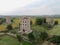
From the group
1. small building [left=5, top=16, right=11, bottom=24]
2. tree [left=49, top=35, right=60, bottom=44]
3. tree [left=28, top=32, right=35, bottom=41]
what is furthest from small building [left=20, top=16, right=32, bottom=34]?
tree [left=49, top=35, right=60, bottom=44]

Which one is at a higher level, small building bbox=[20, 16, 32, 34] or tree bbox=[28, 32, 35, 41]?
small building bbox=[20, 16, 32, 34]

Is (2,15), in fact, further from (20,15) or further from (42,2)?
(42,2)

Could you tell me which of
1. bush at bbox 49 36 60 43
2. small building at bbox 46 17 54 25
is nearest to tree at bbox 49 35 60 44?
bush at bbox 49 36 60 43

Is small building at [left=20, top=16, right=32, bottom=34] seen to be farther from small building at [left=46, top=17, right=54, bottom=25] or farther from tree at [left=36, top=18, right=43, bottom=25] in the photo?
small building at [left=46, top=17, right=54, bottom=25]

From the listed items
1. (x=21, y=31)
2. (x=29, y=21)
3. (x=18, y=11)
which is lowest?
(x=21, y=31)

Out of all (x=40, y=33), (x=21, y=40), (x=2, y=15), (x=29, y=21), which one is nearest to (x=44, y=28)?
(x=40, y=33)

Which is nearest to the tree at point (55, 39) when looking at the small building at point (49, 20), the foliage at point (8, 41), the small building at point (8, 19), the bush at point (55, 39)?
the bush at point (55, 39)

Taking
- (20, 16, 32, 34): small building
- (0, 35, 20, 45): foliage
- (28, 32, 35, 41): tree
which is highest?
(20, 16, 32, 34): small building

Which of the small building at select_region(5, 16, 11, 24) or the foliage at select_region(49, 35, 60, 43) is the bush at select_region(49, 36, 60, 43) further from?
the small building at select_region(5, 16, 11, 24)

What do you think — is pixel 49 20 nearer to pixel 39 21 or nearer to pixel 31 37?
pixel 39 21

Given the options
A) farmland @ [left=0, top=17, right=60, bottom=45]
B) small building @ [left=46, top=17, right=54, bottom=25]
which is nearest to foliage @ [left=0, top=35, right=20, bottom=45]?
farmland @ [left=0, top=17, right=60, bottom=45]

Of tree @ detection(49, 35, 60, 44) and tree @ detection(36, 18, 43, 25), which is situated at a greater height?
tree @ detection(36, 18, 43, 25)
